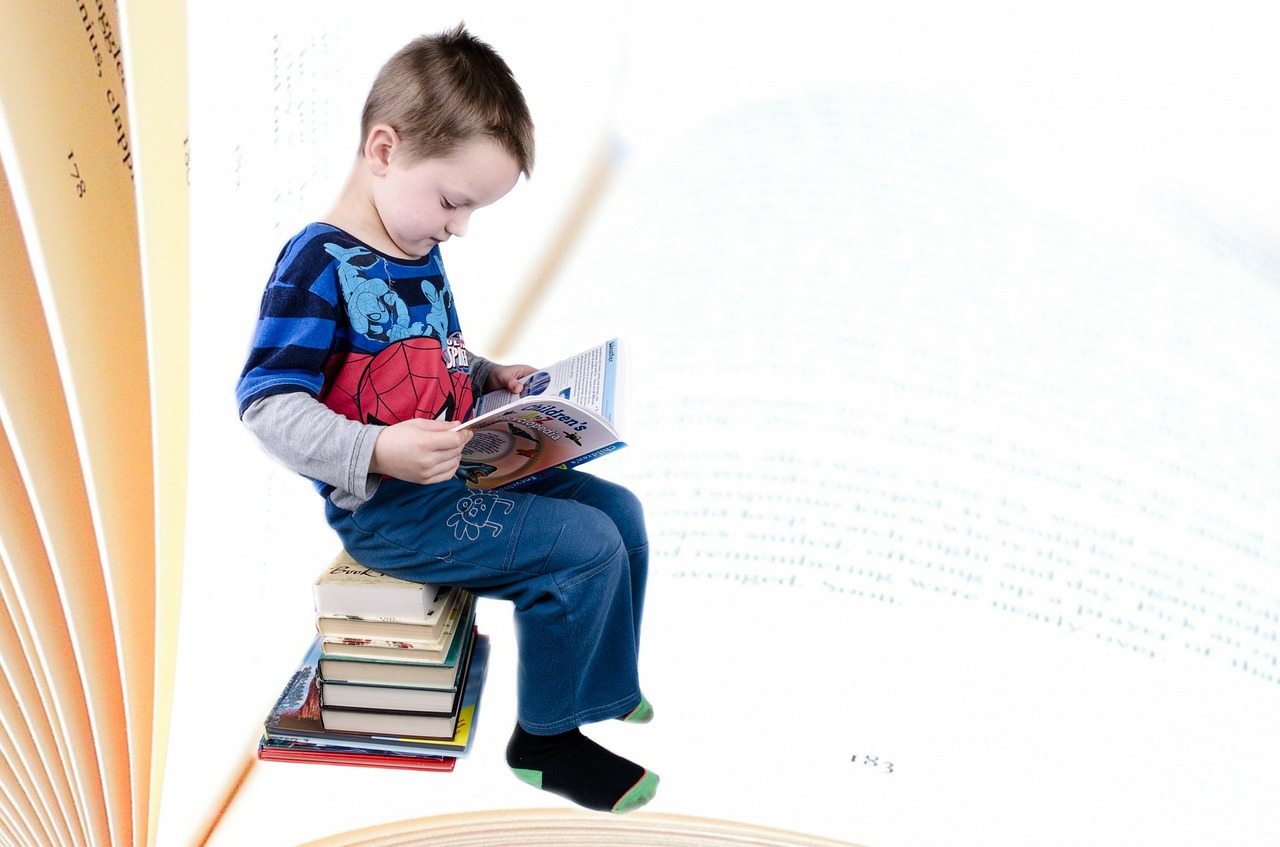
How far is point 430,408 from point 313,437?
104mm

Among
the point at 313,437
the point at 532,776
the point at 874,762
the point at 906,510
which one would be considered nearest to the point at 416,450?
the point at 313,437

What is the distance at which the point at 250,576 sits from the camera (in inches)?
28.4

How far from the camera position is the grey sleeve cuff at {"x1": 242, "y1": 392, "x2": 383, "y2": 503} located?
58cm

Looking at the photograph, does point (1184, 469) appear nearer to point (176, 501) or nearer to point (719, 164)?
point (719, 164)

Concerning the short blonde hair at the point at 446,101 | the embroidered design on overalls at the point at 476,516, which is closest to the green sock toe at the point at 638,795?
→ the embroidered design on overalls at the point at 476,516

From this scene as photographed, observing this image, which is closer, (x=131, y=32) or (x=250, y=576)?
(x=131, y=32)

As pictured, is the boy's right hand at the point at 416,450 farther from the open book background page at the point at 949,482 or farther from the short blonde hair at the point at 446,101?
the open book background page at the point at 949,482

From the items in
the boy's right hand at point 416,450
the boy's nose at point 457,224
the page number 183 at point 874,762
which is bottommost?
the page number 183 at point 874,762

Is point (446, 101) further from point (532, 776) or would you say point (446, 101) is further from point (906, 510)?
point (906, 510)

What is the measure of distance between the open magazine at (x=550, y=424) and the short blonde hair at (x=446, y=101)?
16 centimetres

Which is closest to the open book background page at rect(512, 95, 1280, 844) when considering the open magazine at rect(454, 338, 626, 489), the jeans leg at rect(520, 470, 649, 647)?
the jeans leg at rect(520, 470, 649, 647)

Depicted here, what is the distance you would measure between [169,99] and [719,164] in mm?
1353

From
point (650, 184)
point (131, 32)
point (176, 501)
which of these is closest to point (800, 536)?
point (176, 501)

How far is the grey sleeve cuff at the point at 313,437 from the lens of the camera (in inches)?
22.7
